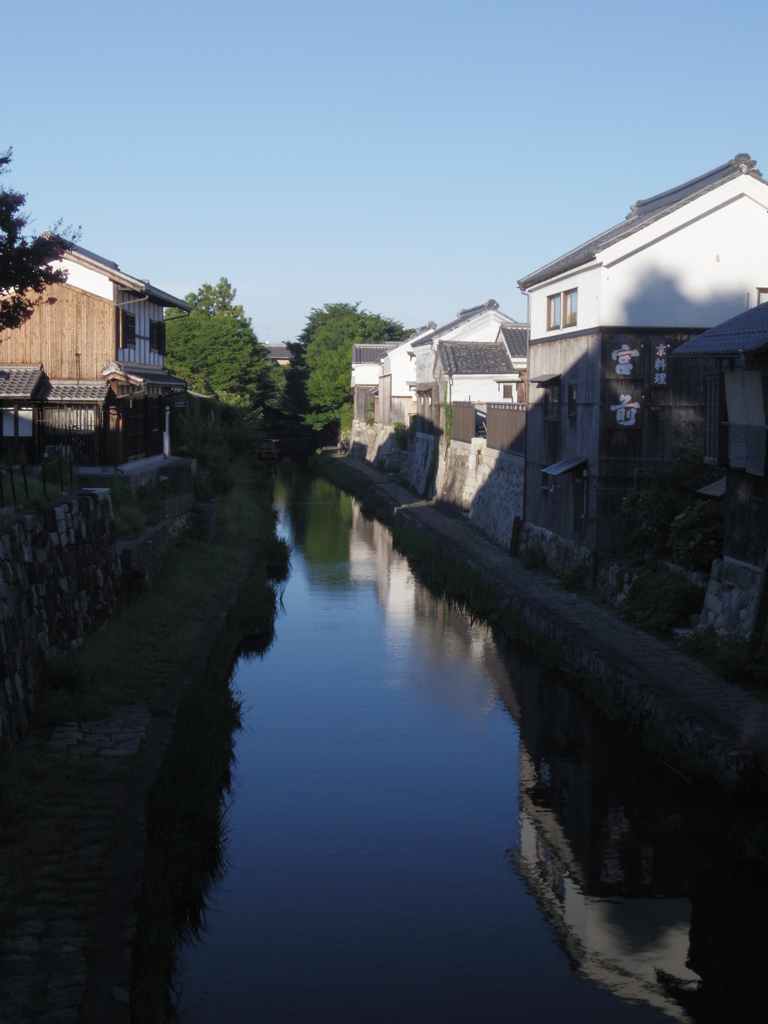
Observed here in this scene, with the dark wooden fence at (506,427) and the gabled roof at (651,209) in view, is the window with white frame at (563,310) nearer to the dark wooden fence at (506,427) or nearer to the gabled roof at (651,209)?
the gabled roof at (651,209)

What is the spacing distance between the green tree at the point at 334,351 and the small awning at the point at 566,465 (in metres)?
45.9

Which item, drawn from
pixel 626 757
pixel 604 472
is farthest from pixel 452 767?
pixel 604 472

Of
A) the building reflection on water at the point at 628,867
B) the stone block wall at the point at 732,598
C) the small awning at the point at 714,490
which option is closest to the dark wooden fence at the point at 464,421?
the small awning at the point at 714,490

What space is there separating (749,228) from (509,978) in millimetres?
14464

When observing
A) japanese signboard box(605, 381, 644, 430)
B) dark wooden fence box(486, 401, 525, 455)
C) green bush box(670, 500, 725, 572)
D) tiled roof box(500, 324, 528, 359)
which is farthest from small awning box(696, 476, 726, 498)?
tiled roof box(500, 324, 528, 359)

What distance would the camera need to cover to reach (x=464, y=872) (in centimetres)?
902

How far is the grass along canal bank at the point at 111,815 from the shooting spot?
5.98m

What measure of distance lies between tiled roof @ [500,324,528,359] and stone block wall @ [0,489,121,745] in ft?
75.3

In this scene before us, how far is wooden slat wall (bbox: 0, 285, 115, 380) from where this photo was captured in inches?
861

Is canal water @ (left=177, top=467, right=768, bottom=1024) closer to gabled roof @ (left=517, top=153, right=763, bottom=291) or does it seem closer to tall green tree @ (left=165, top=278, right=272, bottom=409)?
gabled roof @ (left=517, top=153, right=763, bottom=291)

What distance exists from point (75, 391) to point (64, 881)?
1601cm

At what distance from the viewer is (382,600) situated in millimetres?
21609

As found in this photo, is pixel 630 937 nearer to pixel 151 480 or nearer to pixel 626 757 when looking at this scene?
pixel 626 757

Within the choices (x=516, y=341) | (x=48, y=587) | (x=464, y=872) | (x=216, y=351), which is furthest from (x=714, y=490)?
(x=216, y=351)
